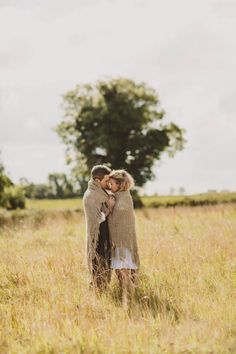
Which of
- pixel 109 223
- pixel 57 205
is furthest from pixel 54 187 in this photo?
pixel 109 223

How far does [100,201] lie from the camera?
776 centimetres

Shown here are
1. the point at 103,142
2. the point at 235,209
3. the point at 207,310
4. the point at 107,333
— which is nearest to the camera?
the point at 107,333

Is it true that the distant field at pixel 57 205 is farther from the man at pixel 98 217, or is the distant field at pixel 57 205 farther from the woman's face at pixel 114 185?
the woman's face at pixel 114 185

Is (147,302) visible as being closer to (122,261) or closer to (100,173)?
(122,261)

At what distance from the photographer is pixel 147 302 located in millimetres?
6844

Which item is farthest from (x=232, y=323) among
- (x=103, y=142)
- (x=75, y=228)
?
(x=103, y=142)

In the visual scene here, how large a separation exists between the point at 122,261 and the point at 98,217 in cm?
71

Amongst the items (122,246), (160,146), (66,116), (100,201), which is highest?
(66,116)

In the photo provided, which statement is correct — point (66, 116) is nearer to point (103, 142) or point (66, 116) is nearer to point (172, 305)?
point (103, 142)

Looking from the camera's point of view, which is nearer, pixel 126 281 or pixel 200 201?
pixel 126 281

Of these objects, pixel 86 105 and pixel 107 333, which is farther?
pixel 86 105

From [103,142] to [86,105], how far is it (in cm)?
449

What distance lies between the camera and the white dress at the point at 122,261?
7551mm

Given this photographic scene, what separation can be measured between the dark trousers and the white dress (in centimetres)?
11
